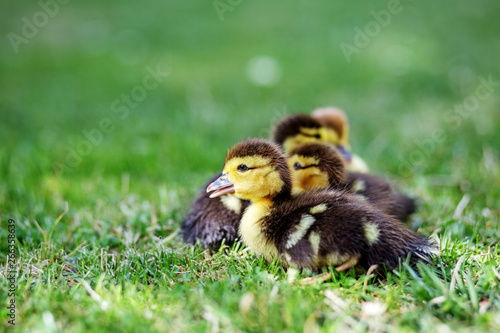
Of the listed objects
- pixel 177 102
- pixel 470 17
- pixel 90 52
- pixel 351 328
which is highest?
pixel 470 17

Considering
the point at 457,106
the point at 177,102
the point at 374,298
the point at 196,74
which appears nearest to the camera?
the point at 374,298

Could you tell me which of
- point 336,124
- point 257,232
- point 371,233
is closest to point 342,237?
point 371,233

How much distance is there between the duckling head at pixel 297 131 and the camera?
141 inches

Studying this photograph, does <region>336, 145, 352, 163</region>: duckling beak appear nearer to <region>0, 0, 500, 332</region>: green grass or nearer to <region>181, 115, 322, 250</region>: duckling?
<region>0, 0, 500, 332</region>: green grass

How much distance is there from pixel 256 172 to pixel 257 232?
1.07 feet

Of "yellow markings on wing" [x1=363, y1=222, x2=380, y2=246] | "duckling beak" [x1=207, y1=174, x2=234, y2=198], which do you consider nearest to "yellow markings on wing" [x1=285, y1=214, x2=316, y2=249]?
"yellow markings on wing" [x1=363, y1=222, x2=380, y2=246]

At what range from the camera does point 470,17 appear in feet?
29.6

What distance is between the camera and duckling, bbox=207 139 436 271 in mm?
2445

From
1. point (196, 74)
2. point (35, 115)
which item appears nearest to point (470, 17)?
point (196, 74)

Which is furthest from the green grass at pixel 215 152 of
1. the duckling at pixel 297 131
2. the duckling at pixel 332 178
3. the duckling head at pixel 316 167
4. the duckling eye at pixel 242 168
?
the duckling at pixel 297 131

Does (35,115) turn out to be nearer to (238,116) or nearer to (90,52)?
(238,116)

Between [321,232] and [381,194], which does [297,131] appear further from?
[321,232]

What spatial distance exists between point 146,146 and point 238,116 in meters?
1.26

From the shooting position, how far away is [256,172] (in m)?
2.74
